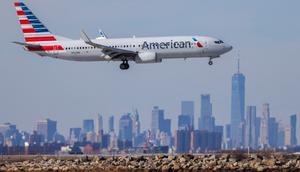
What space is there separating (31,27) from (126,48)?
15150 millimetres

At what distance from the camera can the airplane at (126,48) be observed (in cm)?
12675

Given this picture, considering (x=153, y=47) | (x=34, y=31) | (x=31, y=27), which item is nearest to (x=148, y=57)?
(x=153, y=47)

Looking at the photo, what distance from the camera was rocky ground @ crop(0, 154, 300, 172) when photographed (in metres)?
81.4

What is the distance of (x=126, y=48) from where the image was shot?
425ft

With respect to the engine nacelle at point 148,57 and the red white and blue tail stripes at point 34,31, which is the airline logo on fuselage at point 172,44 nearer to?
the engine nacelle at point 148,57

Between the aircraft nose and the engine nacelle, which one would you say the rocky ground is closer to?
the engine nacelle

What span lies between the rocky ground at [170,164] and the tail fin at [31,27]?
4608cm

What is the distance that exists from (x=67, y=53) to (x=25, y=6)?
498 inches

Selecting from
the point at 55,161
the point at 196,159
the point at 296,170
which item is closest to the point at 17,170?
the point at 55,161

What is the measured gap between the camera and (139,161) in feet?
287

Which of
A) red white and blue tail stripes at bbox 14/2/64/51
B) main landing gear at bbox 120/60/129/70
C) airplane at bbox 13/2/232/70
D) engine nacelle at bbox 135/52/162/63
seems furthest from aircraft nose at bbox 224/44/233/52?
red white and blue tail stripes at bbox 14/2/64/51

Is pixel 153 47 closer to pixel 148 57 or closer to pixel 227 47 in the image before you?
pixel 148 57

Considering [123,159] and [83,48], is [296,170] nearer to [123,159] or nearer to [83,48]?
[123,159]

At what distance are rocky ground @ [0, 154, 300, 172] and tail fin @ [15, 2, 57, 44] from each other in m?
46.1
